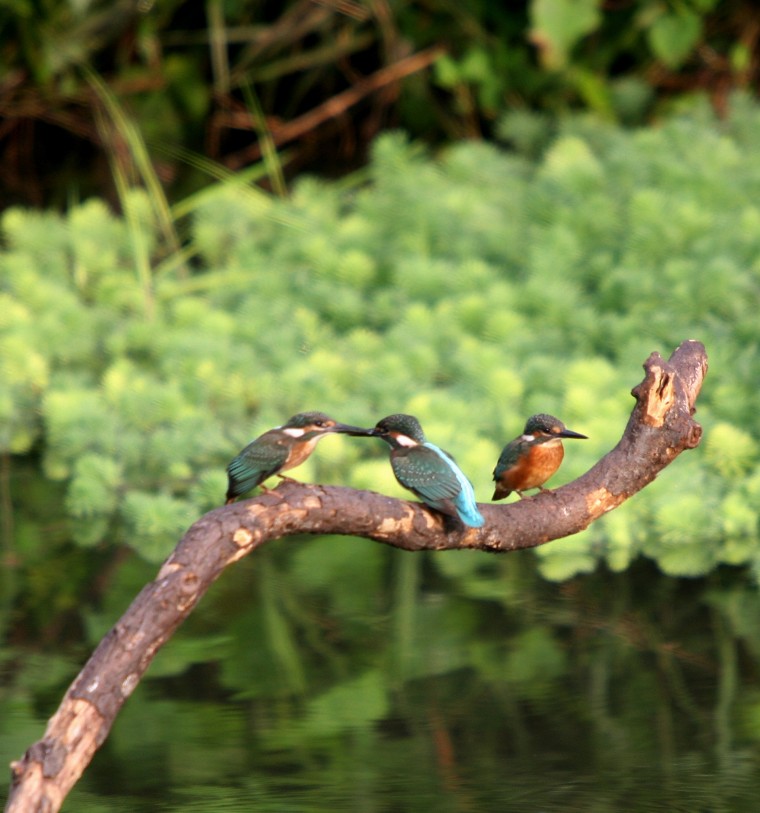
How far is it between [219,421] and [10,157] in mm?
2959

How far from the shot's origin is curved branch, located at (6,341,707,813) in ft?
4.40

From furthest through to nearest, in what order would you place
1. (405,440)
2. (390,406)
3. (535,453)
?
(390,406) → (535,453) → (405,440)

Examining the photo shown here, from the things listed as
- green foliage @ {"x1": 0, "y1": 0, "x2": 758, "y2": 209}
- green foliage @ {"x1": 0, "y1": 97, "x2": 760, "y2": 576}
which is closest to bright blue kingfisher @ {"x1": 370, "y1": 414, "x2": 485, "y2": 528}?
green foliage @ {"x1": 0, "y1": 97, "x2": 760, "y2": 576}

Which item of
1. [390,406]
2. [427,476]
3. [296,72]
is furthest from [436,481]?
[296,72]

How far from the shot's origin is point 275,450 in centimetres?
177

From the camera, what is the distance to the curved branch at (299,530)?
134 centimetres

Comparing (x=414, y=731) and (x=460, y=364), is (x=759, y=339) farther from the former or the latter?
(x=414, y=731)

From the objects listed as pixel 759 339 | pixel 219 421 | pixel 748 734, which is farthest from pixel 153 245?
pixel 748 734

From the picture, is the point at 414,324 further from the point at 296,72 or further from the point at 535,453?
the point at 296,72

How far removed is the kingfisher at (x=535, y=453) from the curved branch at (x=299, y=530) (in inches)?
7.3

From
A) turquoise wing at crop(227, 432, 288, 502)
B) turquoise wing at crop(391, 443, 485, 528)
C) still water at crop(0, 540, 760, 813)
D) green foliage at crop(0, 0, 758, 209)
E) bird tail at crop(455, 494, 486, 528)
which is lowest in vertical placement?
still water at crop(0, 540, 760, 813)

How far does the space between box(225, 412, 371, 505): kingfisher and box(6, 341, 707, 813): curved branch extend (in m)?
0.12

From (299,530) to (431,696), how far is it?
3.19 feet

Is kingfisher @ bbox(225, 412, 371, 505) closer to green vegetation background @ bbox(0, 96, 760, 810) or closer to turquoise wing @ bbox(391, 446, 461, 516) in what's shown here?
turquoise wing @ bbox(391, 446, 461, 516)
